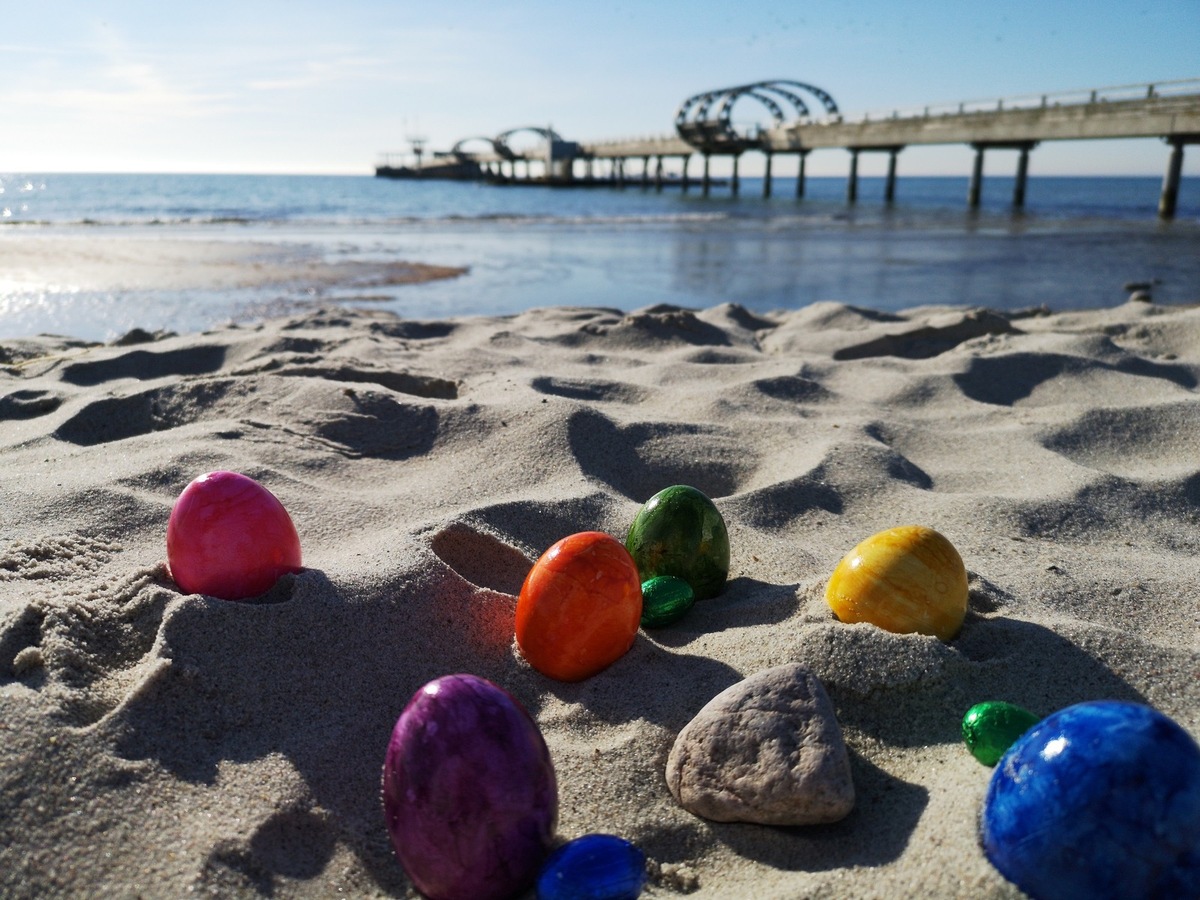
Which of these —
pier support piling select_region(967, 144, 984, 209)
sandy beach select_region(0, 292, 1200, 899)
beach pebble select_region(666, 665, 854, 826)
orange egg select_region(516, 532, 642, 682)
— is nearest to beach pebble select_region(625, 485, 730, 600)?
sandy beach select_region(0, 292, 1200, 899)

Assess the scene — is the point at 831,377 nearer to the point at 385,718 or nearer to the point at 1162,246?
the point at 385,718

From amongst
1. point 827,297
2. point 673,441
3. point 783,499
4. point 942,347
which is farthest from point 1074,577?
point 827,297

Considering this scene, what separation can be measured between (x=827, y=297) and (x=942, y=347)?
2844mm

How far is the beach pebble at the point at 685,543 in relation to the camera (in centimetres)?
228

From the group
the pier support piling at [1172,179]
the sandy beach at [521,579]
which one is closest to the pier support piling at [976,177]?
the pier support piling at [1172,179]

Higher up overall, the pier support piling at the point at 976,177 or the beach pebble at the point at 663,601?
the pier support piling at the point at 976,177

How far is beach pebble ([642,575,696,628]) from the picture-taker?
2.13 m

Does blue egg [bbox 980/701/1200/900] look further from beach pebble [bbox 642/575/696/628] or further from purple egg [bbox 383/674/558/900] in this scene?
beach pebble [bbox 642/575/696/628]

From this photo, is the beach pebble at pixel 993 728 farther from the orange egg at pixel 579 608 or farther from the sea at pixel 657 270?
the sea at pixel 657 270

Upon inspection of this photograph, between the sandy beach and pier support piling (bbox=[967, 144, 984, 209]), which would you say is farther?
pier support piling (bbox=[967, 144, 984, 209])

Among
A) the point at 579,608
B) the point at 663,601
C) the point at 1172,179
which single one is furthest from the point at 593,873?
the point at 1172,179

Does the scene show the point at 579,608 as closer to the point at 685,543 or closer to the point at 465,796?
the point at 685,543

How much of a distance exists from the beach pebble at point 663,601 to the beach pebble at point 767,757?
51 cm

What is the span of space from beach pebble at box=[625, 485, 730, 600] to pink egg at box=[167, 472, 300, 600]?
881 millimetres
